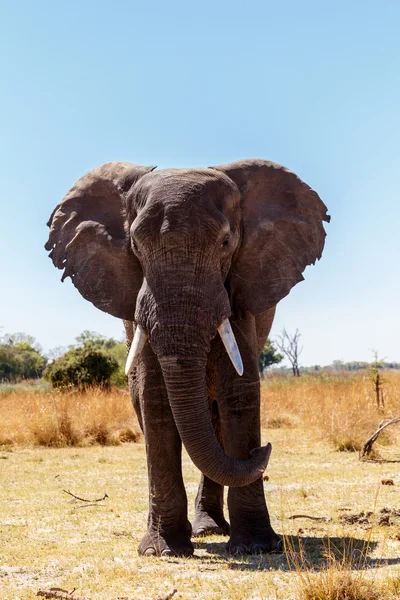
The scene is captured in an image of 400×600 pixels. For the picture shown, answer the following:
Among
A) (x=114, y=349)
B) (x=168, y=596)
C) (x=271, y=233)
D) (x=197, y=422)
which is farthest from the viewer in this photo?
(x=114, y=349)

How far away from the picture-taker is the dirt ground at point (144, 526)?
5.43 m

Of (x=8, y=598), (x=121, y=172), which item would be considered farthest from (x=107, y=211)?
(x=8, y=598)

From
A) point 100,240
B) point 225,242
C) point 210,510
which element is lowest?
point 210,510

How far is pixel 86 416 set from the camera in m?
16.4

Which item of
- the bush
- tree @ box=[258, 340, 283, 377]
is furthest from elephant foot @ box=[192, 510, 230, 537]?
tree @ box=[258, 340, 283, 377]

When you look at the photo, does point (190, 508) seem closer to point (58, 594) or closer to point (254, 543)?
point (254, 543)

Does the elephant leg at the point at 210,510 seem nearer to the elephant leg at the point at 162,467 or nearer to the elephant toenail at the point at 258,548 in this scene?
the elephant leg at the point at 162,467

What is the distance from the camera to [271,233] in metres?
7.12

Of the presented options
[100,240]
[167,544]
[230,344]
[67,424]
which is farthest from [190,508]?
[67,424]

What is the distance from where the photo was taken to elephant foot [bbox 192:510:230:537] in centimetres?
778

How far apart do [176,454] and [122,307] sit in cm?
131

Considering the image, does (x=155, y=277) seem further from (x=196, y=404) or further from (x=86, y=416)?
(x=86, y=416)

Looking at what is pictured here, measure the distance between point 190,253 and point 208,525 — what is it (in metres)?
3.10

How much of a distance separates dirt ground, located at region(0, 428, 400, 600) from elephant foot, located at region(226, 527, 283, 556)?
13cm
